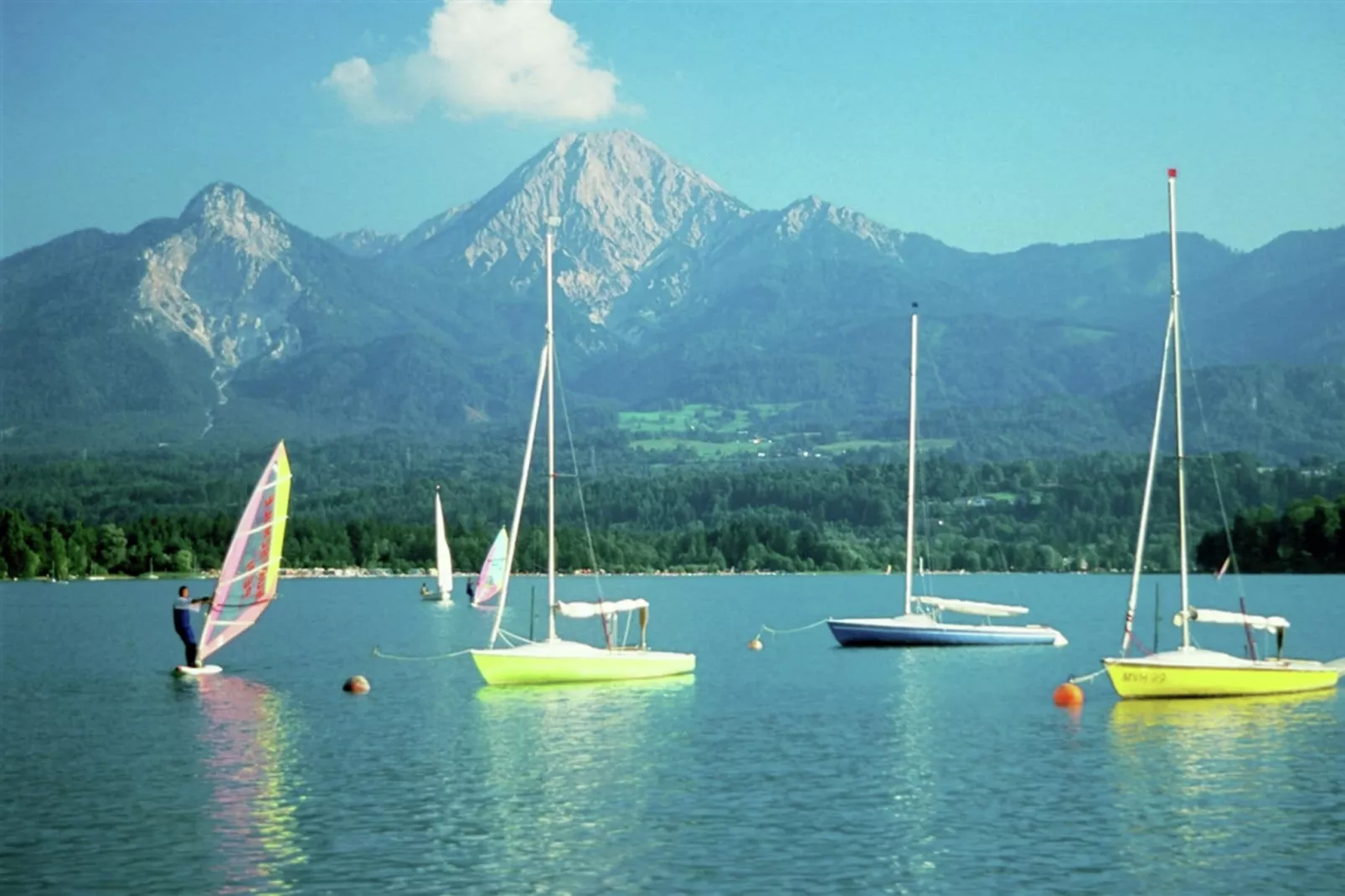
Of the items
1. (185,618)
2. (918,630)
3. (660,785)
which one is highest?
(185,618)

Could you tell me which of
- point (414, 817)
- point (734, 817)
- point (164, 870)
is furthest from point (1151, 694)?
point (164, 870)

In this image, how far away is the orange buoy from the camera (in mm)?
57750

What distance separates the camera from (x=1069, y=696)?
58.2 metres

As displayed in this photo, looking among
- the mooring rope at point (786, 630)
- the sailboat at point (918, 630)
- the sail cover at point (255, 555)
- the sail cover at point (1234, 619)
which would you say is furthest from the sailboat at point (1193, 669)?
the mooring rope at point (786, 630)

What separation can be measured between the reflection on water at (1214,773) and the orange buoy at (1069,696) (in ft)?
3.91

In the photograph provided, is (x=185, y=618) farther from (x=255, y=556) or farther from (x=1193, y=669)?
(x=1193, y=669)

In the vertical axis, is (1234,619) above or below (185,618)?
above

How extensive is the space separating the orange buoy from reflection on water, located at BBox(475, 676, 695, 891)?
36.3 ft

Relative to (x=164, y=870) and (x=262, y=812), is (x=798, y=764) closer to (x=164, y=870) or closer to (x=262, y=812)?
(x=262, y=812)

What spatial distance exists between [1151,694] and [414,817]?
27.5 metres

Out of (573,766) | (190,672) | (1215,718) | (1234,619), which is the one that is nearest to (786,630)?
(190,672)

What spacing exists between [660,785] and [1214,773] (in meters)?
12.2

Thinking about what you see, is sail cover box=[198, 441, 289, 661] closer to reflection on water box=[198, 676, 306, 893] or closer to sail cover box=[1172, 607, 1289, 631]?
reflection on water box=[198, 676, 306, 893]

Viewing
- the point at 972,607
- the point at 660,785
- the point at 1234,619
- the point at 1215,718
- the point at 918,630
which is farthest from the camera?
the point at 972,607
